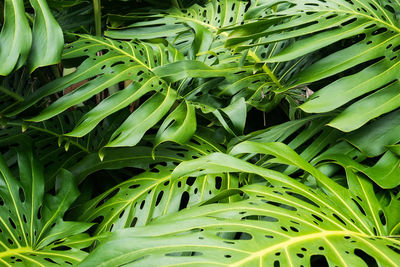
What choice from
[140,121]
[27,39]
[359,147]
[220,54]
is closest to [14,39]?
[27,39]

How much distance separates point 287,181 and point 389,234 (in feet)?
0.59

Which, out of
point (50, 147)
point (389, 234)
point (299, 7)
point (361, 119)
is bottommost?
point (50, 147)

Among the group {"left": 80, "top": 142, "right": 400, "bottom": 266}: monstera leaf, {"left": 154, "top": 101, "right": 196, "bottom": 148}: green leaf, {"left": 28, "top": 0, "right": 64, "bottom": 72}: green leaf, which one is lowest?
{"left": 154, "top": 101, "right": 196, "bottom": 148}: green leaf

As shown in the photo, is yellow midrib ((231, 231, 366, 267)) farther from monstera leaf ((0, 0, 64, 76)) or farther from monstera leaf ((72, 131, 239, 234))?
monstera leaf ((0, 0, 64, 76))

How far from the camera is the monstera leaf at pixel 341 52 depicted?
0.79 m

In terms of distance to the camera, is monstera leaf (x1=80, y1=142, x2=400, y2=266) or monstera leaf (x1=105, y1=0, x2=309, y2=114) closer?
monstera leaf (x1=80, y1=142, x2=400, y2=266)

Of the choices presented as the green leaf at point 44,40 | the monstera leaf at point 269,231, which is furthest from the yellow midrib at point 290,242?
the green leaf at point 44,40

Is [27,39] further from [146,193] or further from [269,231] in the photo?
[269,231]

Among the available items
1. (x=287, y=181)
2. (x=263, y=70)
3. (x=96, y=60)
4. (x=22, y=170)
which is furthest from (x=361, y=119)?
(x=22, y=170)

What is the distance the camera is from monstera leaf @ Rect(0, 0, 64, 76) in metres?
0.80

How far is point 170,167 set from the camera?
95 centimetres

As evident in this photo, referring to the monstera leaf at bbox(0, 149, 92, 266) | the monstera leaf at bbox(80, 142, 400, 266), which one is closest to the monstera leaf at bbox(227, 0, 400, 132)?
the monstera leaf at bbox(80, 142, 400, 266)

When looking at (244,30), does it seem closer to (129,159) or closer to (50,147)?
(129,159)

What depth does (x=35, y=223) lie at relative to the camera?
2.92 feet
